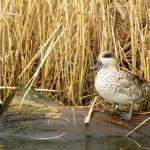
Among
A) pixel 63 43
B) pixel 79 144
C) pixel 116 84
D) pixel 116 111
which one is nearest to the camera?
pixel 79 144

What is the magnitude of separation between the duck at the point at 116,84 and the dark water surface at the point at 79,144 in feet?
0.79

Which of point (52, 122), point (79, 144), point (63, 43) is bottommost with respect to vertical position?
point (79, 144)

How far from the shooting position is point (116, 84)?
196 inches

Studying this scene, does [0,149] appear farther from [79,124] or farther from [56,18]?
[56,18]

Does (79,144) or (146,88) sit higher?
(146,88)

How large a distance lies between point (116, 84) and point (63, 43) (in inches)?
32.5

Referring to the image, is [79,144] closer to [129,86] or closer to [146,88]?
[129,86]

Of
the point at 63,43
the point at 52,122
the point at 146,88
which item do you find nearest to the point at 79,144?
the point at 52,122

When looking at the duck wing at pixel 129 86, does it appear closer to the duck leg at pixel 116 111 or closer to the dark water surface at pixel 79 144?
the duck leg at pixel 116 111

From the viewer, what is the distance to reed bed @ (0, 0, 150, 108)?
17.5 ft

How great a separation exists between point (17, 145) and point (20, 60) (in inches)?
44.8

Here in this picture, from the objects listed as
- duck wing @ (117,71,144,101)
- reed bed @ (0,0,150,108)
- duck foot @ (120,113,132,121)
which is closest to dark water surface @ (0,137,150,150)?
duck foot @ (120,113,132,121)

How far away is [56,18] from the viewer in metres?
5.40

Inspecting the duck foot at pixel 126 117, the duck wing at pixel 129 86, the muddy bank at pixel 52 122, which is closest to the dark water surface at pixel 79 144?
the muddy bank at pixel 52 122
